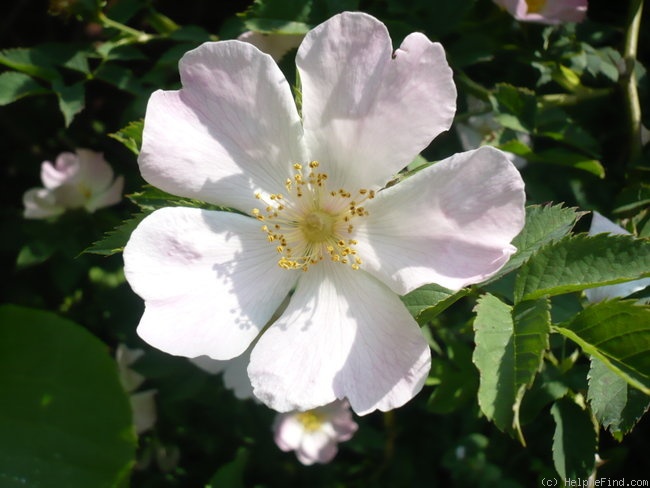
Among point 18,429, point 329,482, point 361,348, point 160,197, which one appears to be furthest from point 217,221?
point 329,482

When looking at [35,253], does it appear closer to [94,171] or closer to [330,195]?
[94,171]

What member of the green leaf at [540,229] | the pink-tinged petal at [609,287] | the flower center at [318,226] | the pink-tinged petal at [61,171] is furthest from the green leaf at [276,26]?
the pink-tinged petal at [61,171]

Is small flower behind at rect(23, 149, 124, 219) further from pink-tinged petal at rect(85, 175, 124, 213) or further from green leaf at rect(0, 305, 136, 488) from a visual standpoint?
green leaf at rect(0, 305, 136, 488)

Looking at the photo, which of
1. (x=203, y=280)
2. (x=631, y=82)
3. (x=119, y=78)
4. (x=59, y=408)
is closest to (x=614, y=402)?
(x=203, y=280)

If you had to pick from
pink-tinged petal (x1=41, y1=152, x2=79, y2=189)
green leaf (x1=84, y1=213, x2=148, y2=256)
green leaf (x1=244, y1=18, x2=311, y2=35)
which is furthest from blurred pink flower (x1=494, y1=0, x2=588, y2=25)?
pink-tinged petal (x1=41, y1=152, x2=79, y2=189)

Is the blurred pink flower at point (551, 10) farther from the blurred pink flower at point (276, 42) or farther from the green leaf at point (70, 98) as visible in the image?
the green leaf at point (70, 98)
